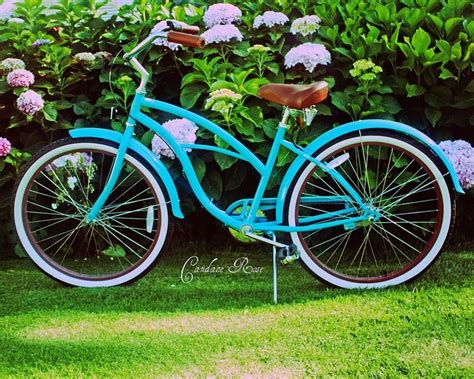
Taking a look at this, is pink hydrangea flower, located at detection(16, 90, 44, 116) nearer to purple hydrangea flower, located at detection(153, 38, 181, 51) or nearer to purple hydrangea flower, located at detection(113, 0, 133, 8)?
purple hydrangea flower, located at detection(153, 38, 181, 51)

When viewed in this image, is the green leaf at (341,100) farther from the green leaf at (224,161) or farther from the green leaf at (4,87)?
the green leaf at (4,87)

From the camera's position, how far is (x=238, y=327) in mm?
2775

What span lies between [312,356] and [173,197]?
0.98 metres

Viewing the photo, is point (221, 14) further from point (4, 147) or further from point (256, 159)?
point (4, 147)

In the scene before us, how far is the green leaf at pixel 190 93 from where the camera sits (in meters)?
3.68

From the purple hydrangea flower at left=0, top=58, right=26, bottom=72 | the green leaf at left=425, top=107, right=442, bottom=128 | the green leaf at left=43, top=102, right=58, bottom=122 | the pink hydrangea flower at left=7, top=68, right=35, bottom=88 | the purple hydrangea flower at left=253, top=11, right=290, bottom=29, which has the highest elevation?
the purple hydrangea flower at left=253, top=11, right=290, bottom=29

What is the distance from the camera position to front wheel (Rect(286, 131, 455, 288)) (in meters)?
3.06

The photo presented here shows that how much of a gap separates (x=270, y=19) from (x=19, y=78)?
134 cm

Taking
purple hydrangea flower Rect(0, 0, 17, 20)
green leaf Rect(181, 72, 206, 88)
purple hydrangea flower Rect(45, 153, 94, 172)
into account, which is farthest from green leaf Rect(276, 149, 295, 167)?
purple hydrangea flower Rect(0, 0, 17, 20)

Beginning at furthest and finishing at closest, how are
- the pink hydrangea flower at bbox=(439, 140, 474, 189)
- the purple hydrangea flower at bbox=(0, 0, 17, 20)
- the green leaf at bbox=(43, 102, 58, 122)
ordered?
the purple hydrangea flower at bbox=(0, 0, 17, 20) < the green leaf at bbox=(43, 102, 58, 122) < the pink hydrangea flower at bbox=(439, 140, 474, 189)

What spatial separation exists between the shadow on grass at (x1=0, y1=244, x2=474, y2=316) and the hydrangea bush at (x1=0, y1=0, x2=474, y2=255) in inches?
18.6

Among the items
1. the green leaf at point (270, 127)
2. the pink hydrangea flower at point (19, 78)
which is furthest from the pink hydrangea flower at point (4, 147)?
the green leaf at point (270, 127)

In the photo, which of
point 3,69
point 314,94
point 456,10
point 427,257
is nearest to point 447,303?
point 427,257

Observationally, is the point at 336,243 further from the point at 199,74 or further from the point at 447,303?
the point at 199,74
